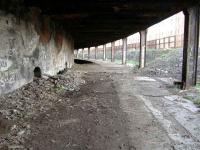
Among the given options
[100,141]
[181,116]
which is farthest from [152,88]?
[100,141]

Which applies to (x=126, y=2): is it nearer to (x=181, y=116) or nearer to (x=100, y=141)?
(x=181, y=116)

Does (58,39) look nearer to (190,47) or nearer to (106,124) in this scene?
(190,47)

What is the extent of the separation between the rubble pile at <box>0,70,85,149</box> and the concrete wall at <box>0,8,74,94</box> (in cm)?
30

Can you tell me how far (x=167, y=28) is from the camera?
4544cm

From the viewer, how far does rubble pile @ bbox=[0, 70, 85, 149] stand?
468 centimetres

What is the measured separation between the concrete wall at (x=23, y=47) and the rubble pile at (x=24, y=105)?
0.30m

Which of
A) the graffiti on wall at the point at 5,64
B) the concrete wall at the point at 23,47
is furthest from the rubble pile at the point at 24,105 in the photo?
the graffiti on wall at the point at 5,64

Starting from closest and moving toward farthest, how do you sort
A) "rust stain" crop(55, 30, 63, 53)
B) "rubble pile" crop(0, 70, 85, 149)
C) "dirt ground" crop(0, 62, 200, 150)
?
1. "dirt ground" crop(0, 62, 200, 150)
2. "rubble pile" crop(0, 70, 85, 149)
3. "rust stain" crop(55, 30, 63, 53)

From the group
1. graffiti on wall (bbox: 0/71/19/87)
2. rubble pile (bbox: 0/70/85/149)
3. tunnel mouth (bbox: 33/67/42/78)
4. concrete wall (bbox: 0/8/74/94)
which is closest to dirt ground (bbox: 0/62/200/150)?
rubble pile (bbox: 0/70/85/149)

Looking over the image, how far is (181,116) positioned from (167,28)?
40909mm

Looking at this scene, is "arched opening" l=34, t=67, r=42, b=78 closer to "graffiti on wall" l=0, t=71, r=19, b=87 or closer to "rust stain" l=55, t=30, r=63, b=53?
"graffiti on wall" l=0, t=71, r=19, b=87

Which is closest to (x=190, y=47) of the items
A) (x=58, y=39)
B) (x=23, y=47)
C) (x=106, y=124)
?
(x=23, y=47)

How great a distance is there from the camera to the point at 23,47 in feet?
26.0

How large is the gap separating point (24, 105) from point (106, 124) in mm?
1865
